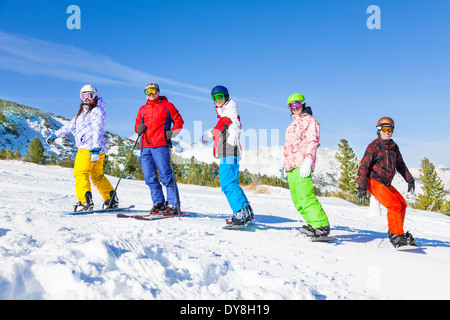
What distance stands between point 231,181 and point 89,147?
8.62 ft

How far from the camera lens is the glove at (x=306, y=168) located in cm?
427

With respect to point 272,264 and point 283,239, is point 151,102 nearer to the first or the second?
point 283,239

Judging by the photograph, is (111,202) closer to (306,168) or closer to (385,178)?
(306,168)

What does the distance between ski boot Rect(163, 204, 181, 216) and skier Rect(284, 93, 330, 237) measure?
6.56 feet

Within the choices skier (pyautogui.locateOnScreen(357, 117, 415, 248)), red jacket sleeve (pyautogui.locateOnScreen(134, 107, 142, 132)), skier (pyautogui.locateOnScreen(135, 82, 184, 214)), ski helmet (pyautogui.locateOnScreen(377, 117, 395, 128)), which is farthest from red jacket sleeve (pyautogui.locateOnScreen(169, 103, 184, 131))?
ski helmet (pyautogui.locateOnScreen(377, 117, 395, 128))

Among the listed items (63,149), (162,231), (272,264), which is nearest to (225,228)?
(162,231)

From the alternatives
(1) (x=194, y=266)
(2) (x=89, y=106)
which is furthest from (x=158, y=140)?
(1) (x=194, y=266)

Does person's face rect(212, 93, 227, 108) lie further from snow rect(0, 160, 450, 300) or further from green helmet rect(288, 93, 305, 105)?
snow rect(0, 160, 450, 300)

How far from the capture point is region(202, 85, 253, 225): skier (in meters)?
4.83

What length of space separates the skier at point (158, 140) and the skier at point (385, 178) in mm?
2953

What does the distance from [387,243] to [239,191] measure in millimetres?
2198

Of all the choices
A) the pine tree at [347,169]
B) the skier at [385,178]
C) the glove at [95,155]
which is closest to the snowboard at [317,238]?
the skier at [385,178]
